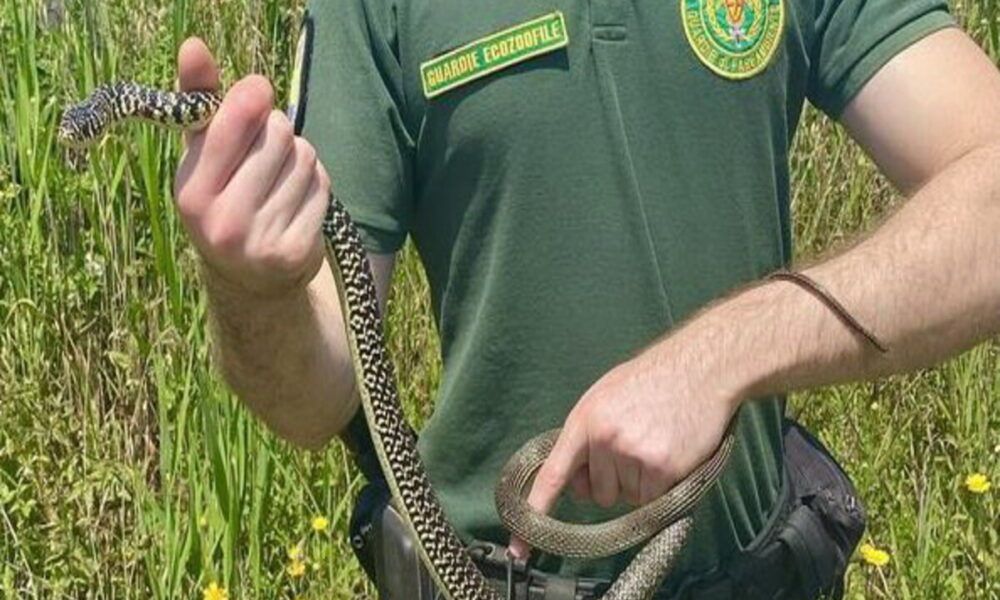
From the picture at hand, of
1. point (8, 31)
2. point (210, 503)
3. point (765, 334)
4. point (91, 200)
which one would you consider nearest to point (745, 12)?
point (765, 334)

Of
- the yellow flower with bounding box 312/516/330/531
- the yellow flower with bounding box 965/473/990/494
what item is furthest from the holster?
the yellow flower with bounding box 965/473/990/494

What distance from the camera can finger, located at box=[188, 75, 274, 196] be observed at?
213 cm

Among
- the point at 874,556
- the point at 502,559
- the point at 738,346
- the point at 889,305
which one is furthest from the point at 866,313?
the point at 874,556

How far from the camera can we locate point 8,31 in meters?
5.17

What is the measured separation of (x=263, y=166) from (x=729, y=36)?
0.97 m

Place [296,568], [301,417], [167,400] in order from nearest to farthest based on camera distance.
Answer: [301,417], [296,568], [167,400]

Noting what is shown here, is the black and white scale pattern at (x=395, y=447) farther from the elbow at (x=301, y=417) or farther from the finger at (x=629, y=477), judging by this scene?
the finger at (x=629, y=477)

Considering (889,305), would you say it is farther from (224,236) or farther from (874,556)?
(874,556)

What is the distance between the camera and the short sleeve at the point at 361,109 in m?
2.79

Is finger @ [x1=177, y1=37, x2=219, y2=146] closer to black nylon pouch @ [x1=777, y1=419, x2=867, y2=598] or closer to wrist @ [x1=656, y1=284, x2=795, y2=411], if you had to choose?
wrist @ [x1=656, y1=284, x2=795, y2=411]

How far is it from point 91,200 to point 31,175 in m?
0.19

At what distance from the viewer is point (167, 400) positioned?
428 centimetres

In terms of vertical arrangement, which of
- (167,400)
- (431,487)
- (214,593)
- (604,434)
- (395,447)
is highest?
(604,434)

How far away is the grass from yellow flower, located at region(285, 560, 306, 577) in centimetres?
7
